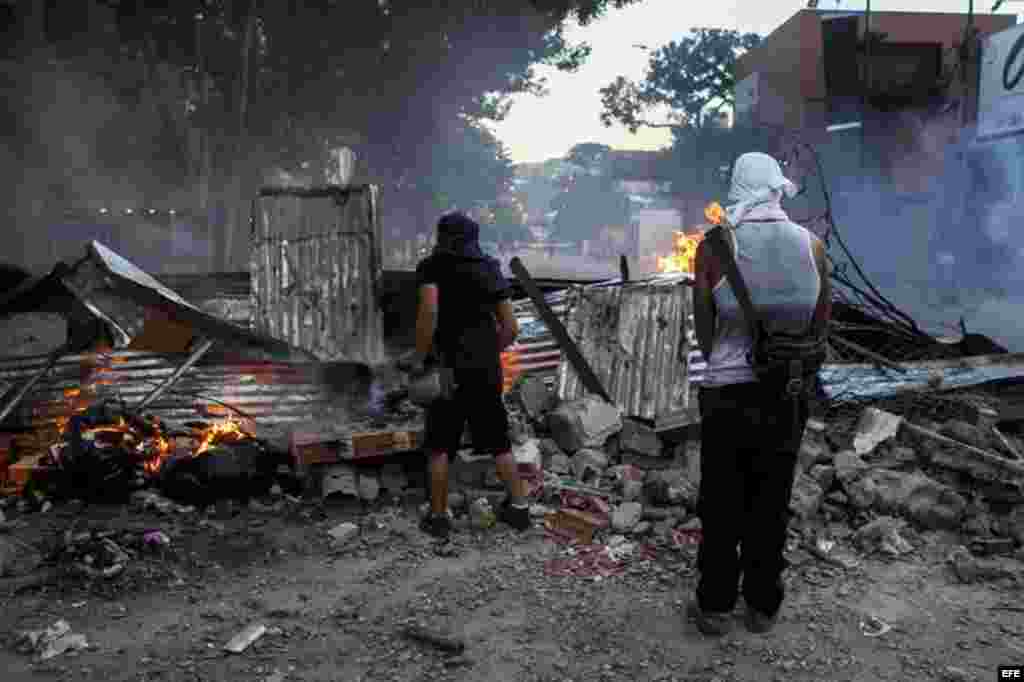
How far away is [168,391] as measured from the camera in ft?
20.2

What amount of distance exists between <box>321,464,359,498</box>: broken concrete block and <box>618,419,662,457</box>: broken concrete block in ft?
6.79

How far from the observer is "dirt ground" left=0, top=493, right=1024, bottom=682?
3.38 meters

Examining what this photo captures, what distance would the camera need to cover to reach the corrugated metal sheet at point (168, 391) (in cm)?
609

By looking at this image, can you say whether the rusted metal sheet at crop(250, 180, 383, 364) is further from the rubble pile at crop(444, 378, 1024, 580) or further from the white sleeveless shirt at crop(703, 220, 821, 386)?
the white sleeveless shirt at crop(703, 220, 821, 386)

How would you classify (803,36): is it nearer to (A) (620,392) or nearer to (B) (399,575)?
(A) (620,392)

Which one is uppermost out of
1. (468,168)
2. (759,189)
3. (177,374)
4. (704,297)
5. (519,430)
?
(468,168)

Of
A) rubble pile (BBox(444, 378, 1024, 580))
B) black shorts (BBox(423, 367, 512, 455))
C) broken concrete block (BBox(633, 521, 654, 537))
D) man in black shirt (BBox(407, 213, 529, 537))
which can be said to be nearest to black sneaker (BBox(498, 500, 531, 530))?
man in black shirt (BBox(407, 213, 529, 537))

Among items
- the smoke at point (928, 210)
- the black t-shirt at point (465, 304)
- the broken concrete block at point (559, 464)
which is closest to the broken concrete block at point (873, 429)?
the broken concrete block at point (559, 464)

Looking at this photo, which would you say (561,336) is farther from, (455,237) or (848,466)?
(848,466)

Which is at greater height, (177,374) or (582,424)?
(177,374)

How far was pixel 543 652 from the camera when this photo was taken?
3.50m

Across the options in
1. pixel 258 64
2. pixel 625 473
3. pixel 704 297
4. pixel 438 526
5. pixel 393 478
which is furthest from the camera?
pixel 258 64

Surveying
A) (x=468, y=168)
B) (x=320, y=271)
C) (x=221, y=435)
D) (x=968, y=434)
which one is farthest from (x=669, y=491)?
(x=468, y=168)

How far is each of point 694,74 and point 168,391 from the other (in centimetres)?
3720
